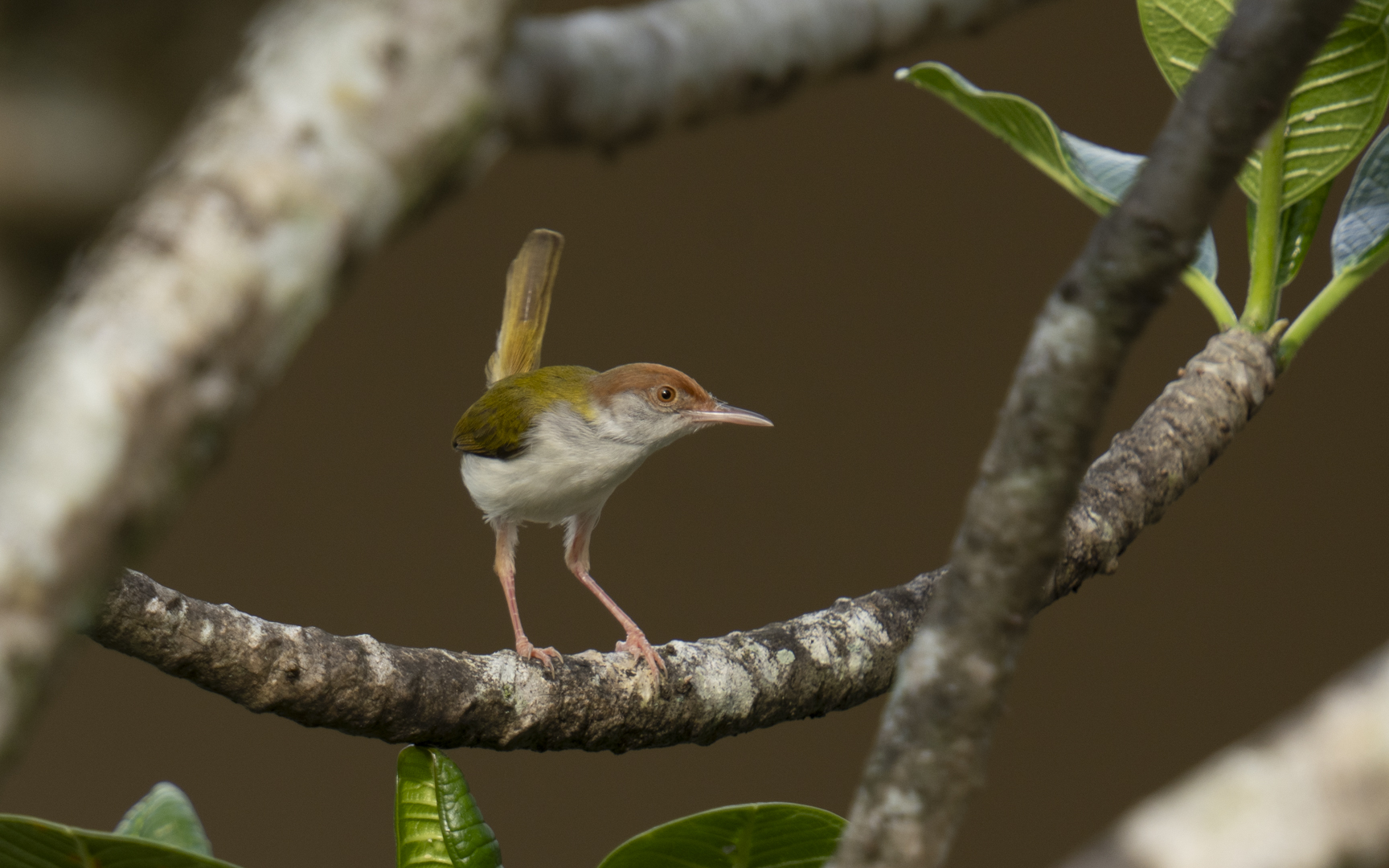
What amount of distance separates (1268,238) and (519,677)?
4.94 ft

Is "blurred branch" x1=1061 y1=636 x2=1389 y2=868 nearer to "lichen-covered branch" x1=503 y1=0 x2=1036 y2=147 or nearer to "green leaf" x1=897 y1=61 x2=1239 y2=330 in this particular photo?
"lichen-covered branch" x1=503 y1=0 x2=1036 y2=147

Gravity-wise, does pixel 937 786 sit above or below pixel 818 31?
below

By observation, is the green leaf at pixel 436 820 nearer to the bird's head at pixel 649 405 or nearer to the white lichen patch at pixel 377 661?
the white lichen patch at pixel 377 661

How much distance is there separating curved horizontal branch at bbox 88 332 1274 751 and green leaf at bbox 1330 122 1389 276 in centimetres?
21

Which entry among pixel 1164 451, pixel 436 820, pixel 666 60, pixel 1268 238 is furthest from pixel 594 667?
pixel 1268 238

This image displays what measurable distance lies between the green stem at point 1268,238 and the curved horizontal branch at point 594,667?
0.08 m

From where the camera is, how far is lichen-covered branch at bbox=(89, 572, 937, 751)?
133 cm

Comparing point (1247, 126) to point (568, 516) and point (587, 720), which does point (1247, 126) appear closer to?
point (587, 720)

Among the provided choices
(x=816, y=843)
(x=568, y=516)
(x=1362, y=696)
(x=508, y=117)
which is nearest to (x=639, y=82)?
(x=508, y=117)

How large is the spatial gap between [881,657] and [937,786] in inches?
40.4

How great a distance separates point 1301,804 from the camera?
1.52ft

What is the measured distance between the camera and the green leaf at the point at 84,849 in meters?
0.93

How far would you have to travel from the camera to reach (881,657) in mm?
1753

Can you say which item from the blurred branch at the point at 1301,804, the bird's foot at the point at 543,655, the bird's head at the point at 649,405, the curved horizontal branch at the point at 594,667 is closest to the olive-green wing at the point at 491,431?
the bird's head at the point at 649,405
